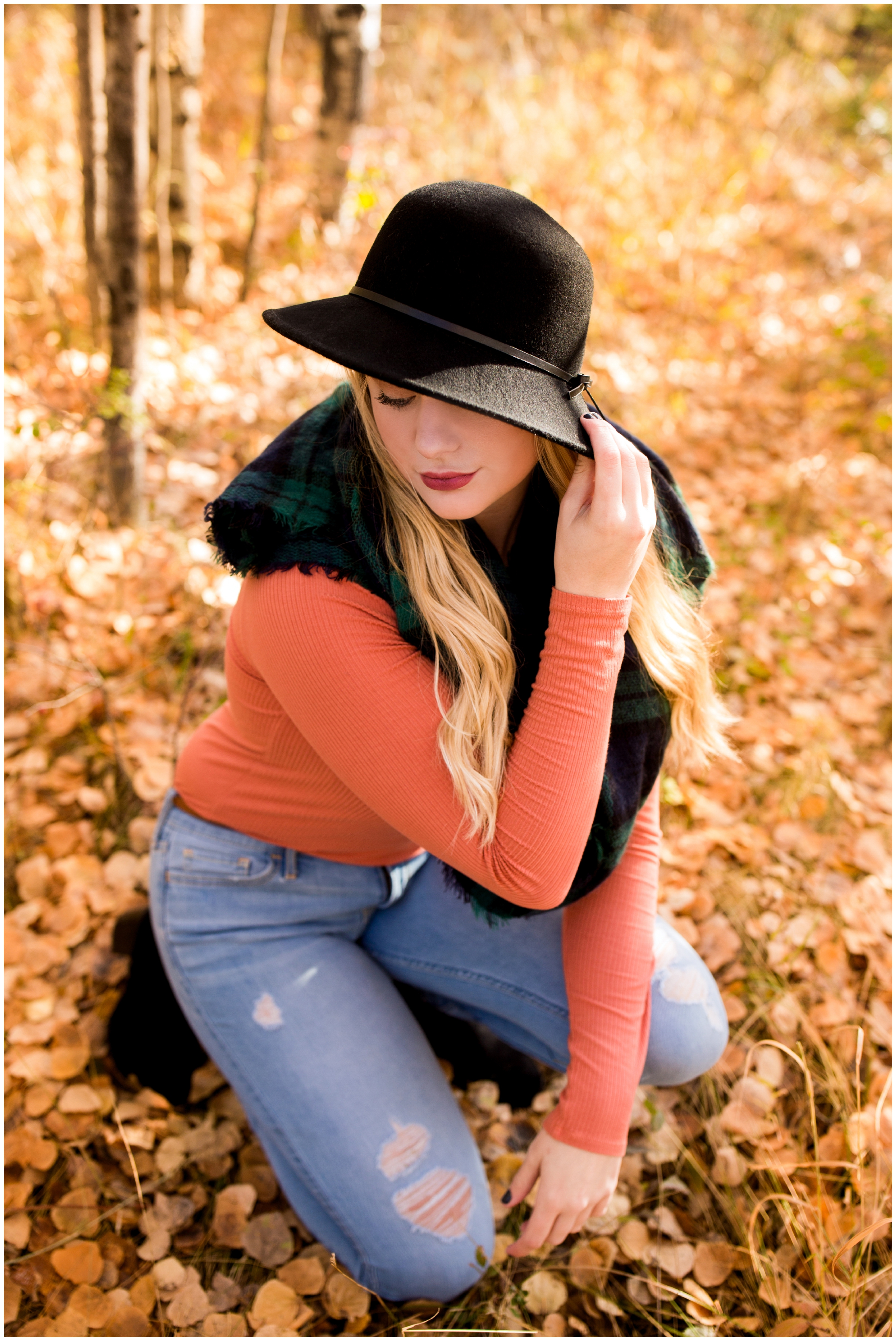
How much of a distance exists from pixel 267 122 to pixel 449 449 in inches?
170

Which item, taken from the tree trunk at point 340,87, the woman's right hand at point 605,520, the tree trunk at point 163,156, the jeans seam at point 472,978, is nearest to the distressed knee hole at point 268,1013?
the jeans seam at point 472,978

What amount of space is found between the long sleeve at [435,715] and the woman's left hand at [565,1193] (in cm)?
50

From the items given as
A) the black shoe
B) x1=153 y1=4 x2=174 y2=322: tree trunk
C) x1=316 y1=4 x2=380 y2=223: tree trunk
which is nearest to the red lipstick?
the black shoe

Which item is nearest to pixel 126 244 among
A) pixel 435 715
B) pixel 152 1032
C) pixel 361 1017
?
pixel 435 715

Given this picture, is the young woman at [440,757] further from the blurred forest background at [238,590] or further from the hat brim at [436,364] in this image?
the blurred forest background at [238,590]

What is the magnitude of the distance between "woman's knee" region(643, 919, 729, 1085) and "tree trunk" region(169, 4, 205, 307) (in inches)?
171

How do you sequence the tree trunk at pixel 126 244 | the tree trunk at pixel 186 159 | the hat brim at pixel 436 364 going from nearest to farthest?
1. the hat brim at pixel 436 364
2. the tree trunk at pixel 126 244
3. the tree trunk at pixel 186 159

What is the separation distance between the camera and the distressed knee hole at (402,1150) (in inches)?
59.3

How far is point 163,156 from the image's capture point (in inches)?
168

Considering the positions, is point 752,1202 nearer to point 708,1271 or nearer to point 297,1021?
point 708,1271

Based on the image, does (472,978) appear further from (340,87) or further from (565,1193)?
(340,87)

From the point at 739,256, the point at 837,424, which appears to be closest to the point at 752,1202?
the point at 837,424

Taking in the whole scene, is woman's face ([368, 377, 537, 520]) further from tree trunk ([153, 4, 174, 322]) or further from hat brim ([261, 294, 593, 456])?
tree trunk ([153, 4, 174, 322])

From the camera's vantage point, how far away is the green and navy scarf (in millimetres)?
1314
